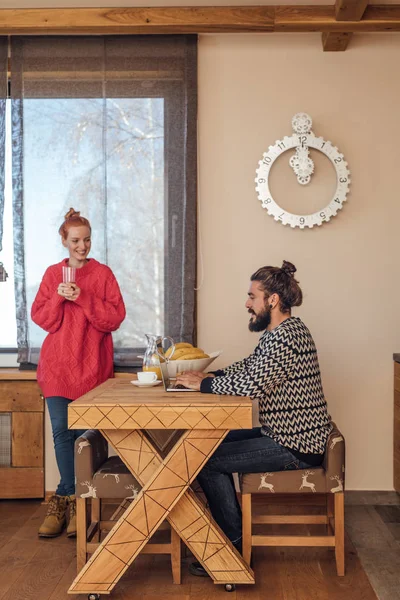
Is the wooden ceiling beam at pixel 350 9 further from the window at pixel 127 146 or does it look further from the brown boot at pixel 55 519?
the brown boot at pixel 55 519

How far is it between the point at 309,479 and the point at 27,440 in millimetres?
1796

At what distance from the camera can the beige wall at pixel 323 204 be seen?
4211 millimetres

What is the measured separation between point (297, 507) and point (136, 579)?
1323 millimetres

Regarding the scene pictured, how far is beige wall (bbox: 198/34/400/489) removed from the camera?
421cm

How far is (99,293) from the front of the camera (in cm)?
378

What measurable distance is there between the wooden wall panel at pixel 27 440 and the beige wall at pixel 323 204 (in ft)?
3.40

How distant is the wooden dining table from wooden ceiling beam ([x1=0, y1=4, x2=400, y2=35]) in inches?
80.2

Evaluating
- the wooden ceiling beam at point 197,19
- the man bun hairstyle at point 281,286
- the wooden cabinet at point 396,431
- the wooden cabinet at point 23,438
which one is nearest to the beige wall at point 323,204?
the wooden cabinet at point 396,431

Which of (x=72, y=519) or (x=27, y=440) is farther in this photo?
(x=27, y=440)

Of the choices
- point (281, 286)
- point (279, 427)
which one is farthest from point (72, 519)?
point (281, 286)

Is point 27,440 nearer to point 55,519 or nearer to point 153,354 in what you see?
point 55,519

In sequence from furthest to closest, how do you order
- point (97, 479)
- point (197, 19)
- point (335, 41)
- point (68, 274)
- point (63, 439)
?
point (335, 41)
point (197, 19)
point (63, 439)
point (68, 274)
point (97, 479)

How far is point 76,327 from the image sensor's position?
12.1 feet

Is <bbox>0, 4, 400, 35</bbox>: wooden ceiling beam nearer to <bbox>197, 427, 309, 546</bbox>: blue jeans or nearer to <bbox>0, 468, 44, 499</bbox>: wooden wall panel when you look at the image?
<bbox>197, 427, 309, 546</bbox>: blue jeans
